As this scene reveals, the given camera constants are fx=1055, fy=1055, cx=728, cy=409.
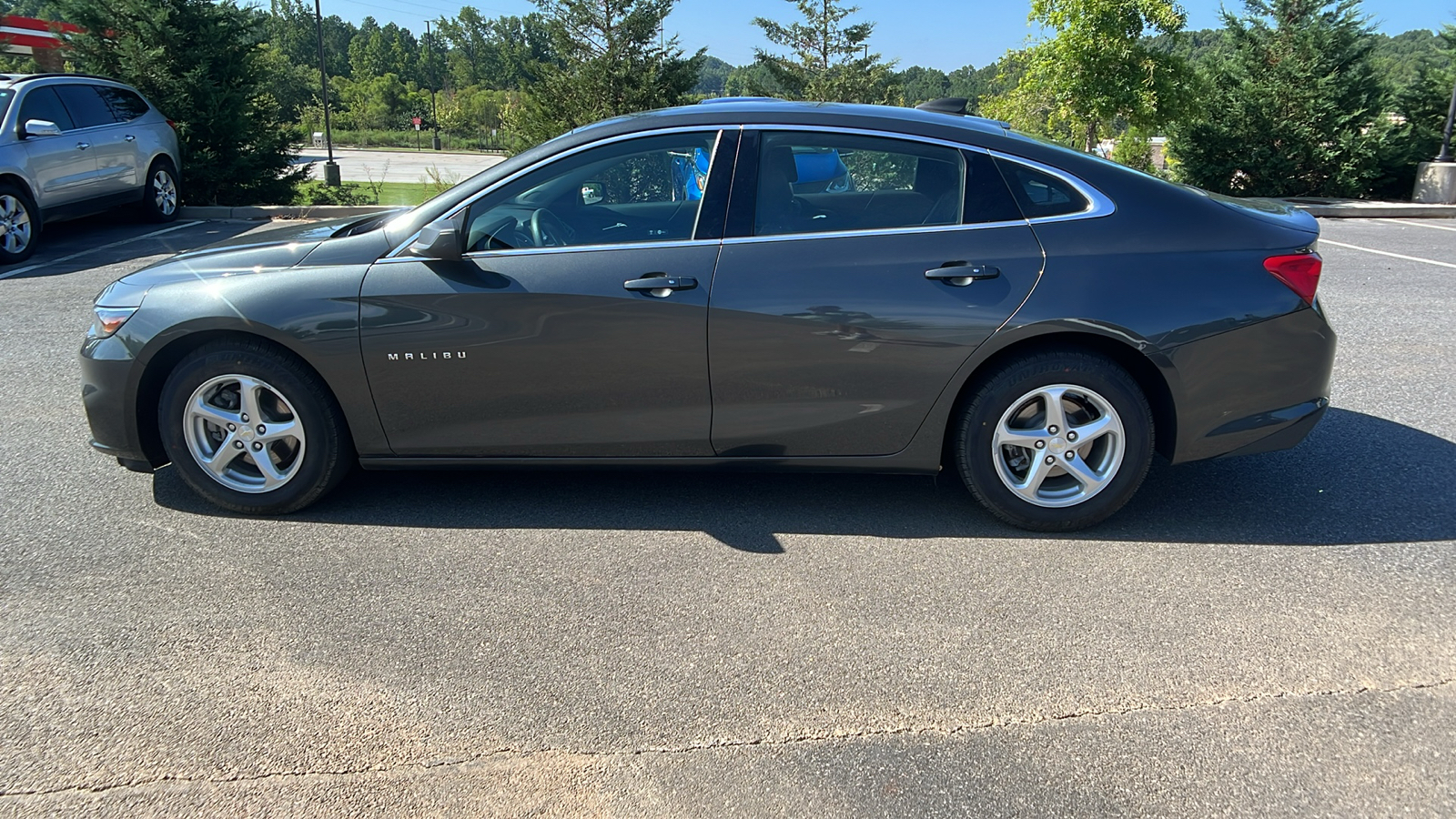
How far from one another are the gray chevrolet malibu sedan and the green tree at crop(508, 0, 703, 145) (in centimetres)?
1380

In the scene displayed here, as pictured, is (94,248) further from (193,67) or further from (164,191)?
(193,67)

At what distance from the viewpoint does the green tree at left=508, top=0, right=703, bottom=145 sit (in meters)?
17.5

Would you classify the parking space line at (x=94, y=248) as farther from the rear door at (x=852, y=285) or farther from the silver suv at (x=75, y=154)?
the rear door at (x=852, y=285)

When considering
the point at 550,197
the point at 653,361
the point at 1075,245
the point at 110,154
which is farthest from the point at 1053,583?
the point at 110,154

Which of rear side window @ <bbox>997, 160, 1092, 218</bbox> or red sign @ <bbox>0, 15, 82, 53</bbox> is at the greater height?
red sign @ <bbox>0, 15, 82, 53</bbox>

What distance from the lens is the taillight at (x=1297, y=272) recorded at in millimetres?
3895

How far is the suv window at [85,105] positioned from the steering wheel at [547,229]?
392 inches

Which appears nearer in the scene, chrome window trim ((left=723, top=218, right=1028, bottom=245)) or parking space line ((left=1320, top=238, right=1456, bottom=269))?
chrome window trim ((left=723, top=218, right=1028, bottom=245))

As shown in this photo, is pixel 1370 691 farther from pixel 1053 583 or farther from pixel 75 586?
pixel 75 586

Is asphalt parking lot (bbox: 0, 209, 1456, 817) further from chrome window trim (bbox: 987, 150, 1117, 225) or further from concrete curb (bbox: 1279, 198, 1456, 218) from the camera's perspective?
concrete curb (bbox: 1279, 198, 1456, 218)

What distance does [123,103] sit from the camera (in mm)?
12430

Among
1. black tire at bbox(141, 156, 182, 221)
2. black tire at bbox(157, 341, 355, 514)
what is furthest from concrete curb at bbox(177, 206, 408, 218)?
black tire at bbox(157, 341, 355, 514)

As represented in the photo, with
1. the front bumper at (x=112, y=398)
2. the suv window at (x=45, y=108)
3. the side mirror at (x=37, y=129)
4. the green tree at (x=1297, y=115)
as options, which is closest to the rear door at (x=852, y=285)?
the front bumper at (x=112, y=398)

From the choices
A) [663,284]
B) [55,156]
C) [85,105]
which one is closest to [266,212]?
[85,105]
